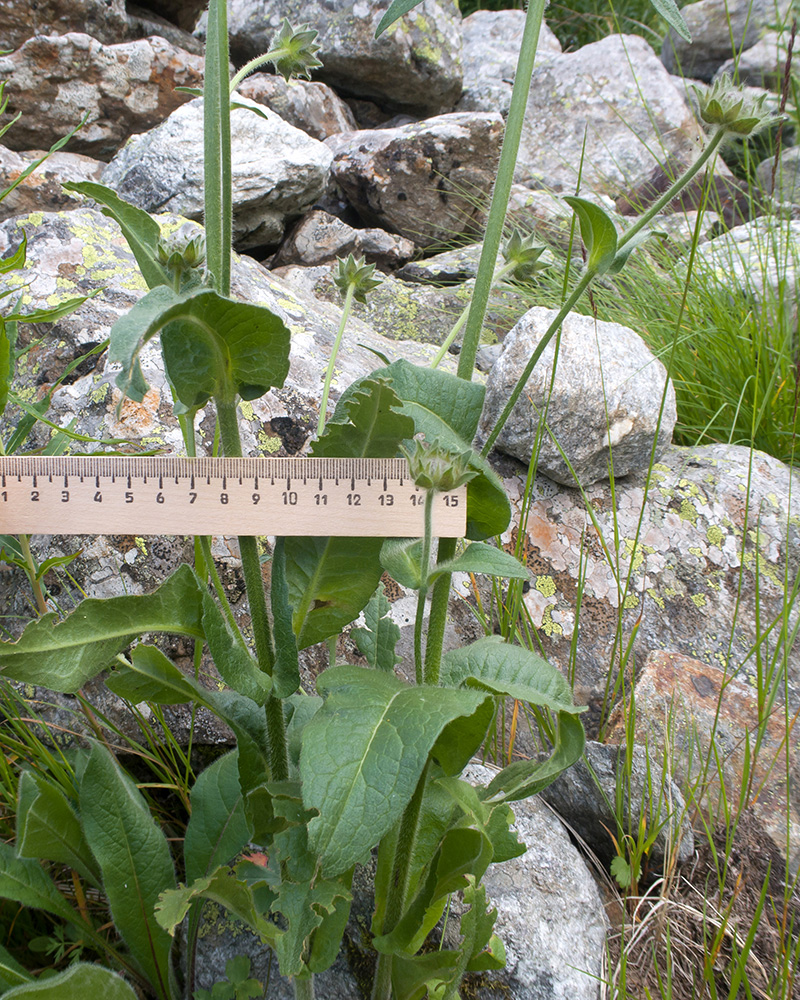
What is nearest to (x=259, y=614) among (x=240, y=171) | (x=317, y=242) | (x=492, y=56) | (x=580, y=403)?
(x=580, y=403)

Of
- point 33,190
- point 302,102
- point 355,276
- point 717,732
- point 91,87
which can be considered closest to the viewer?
point 355,276

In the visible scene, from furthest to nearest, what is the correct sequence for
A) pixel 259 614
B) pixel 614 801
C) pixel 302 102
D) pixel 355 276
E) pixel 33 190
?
pixel 302 102, pixel 33 190, pixel 614 801, pixel 355 276, pixel 259 614

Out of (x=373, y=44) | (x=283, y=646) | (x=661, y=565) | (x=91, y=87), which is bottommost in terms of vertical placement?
(x=661, y=565)

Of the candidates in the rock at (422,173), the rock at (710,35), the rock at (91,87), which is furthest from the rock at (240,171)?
the rock at (710,35)

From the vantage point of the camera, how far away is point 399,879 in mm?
1050

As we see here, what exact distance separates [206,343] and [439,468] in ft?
1.11

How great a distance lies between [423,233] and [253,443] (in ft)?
9.74

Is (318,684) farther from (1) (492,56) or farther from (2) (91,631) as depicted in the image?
(1) (492,56)

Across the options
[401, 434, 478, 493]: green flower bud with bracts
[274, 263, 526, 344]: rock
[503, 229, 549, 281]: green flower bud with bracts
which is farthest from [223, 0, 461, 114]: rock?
[401, 434, 478, 493]: green flower bud with bracts

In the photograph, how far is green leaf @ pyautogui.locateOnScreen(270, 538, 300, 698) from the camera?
95cm

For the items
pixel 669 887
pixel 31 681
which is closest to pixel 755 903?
pixel 669 887

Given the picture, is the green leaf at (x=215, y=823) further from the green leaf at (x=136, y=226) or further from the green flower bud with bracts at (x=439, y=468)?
the green leaf at (x=136, y=226)

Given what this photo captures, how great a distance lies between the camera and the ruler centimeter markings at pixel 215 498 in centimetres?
100

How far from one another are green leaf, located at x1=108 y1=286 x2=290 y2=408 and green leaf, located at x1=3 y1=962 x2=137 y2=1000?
0.74m
